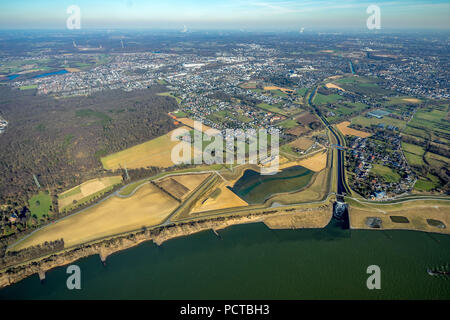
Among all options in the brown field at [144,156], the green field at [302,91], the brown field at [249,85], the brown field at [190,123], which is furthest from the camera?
the brown field at [249,85]

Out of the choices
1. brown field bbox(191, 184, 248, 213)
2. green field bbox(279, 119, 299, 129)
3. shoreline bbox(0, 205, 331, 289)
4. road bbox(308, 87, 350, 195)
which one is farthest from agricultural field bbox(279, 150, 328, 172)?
green field bbox(279, 119, 299, 129)

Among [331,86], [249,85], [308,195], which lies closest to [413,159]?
[308,195]

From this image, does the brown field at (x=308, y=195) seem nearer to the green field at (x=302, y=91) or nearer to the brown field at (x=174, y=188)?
the brown field at (x=174, y=188)

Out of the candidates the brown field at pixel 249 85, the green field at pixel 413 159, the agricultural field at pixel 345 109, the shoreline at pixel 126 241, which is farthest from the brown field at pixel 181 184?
the brown field at pixel 249 85

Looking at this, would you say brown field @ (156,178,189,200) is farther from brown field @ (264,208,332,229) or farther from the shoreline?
brown field @ (264,208,332,229)
